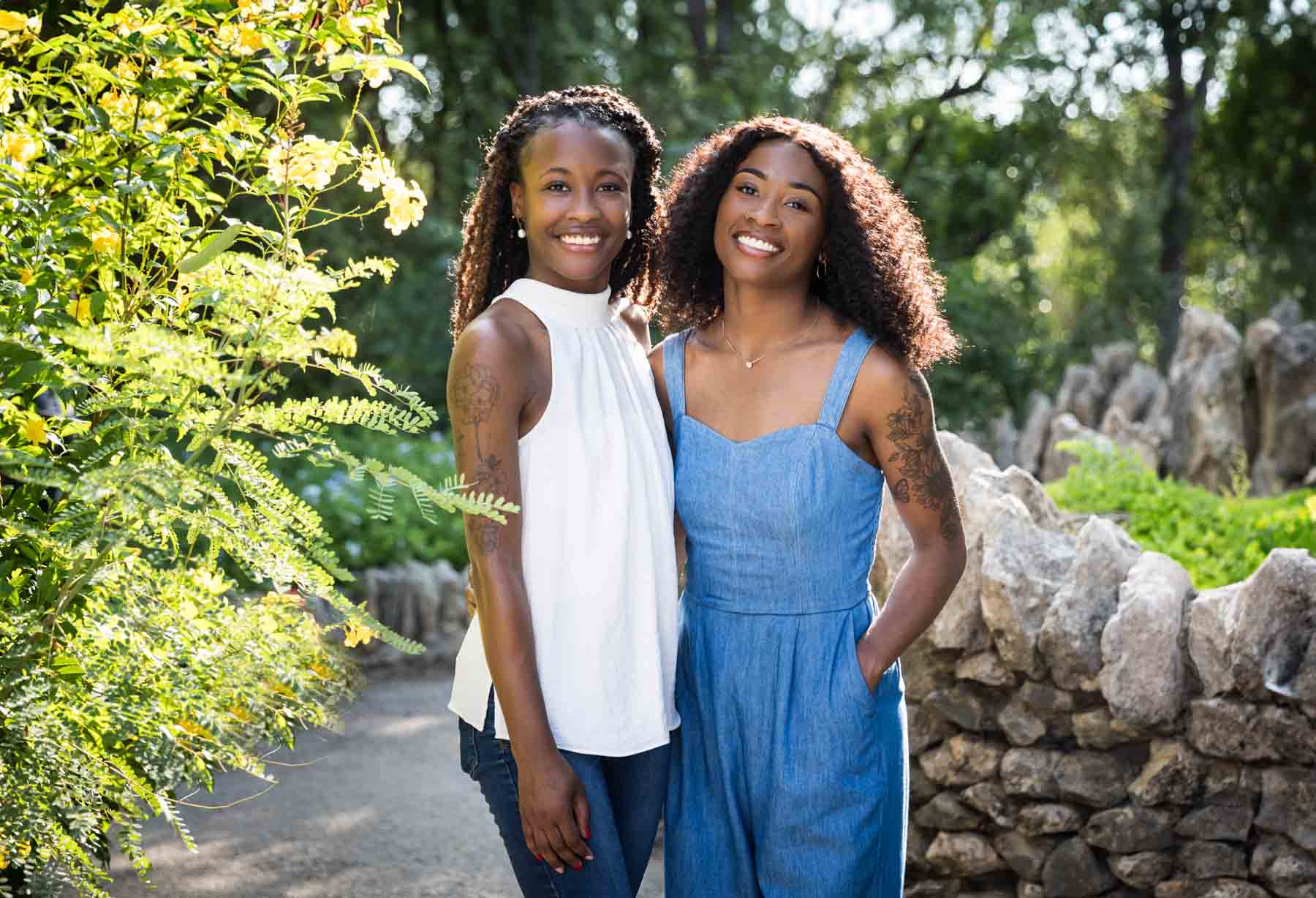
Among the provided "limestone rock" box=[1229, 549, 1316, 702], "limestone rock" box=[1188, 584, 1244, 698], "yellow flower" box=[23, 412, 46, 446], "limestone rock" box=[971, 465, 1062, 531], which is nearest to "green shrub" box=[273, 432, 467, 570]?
"limestone rock" box=[971, 465, 1062, 531]

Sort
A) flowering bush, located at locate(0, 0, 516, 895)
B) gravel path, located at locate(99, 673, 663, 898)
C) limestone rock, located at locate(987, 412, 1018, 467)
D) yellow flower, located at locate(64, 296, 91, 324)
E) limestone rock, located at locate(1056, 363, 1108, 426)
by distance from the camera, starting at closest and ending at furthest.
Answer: flowering bush, located at locate(0, 0, 516, 895)
yellow flower, located at locate(64, 296, 91, 324)
gravel path, located at locate(99, 673, 663, 898)
limestone rock, located at locate(987, 412, 1018, 467)
limestone rock, located at locate(1056, 363, 1108, 426)

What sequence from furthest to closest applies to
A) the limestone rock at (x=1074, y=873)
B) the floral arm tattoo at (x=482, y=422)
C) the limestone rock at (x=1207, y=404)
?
the limestone rock at (x=1207, y=404), the limestone rock at (x=1074, y=873), the floral arm tattoo at (x=482, y=422)

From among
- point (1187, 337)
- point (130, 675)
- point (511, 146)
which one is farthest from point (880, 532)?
point (1187, 337)

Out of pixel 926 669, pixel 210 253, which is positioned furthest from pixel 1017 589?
pixel 210 253

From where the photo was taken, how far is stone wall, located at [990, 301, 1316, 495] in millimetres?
7641

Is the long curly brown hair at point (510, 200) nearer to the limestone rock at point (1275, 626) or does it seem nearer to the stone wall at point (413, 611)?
the limestone rock at point (1275, 626)

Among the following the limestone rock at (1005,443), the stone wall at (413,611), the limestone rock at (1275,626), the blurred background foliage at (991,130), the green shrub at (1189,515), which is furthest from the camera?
the blurred background foliage at (991,130)

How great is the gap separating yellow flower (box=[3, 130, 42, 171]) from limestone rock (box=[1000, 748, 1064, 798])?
111 inches

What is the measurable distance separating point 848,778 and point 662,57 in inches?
422

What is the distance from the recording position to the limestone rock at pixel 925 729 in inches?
148

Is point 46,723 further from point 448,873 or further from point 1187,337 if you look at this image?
point 1187,337

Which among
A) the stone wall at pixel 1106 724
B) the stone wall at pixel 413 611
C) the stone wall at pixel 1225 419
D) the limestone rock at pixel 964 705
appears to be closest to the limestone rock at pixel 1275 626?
the stone wall at pixel 1106 724

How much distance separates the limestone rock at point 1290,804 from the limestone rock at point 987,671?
2.22 ft

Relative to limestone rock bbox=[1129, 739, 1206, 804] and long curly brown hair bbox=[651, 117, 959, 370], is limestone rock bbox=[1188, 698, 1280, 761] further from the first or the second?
long curly brown hair bbox=[651, 117, 959, 370]
